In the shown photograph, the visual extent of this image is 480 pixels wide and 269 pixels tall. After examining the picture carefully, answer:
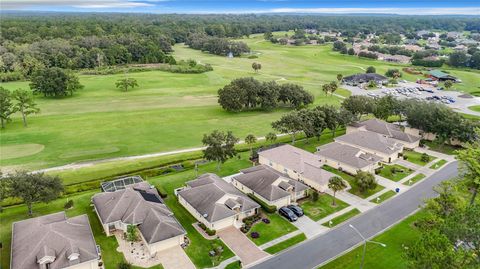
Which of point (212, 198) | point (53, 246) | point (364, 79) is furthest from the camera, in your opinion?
point (364, 79)

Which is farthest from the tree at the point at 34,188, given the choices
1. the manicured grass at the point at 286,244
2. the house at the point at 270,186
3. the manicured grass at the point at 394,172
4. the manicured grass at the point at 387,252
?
the manicured grass at the point at 394,172

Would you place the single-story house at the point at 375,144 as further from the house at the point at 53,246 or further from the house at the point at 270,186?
the house at the point at 53,246

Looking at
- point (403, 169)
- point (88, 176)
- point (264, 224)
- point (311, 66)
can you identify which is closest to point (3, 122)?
point (88, 176)

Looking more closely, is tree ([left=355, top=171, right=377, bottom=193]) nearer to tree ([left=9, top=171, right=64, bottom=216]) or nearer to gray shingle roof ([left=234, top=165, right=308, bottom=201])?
→ gray shingle roof ([left=234, top=165, right=308, bottom=201])

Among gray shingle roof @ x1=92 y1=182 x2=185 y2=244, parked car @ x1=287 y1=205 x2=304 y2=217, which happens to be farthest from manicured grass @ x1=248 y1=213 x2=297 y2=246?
gray shingle roof @ x1=92 y1=182 x2=185 y2=244

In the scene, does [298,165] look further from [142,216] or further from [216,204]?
[142,216]

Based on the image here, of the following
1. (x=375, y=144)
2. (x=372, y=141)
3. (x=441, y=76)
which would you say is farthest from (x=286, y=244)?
(x=441, y=76)
